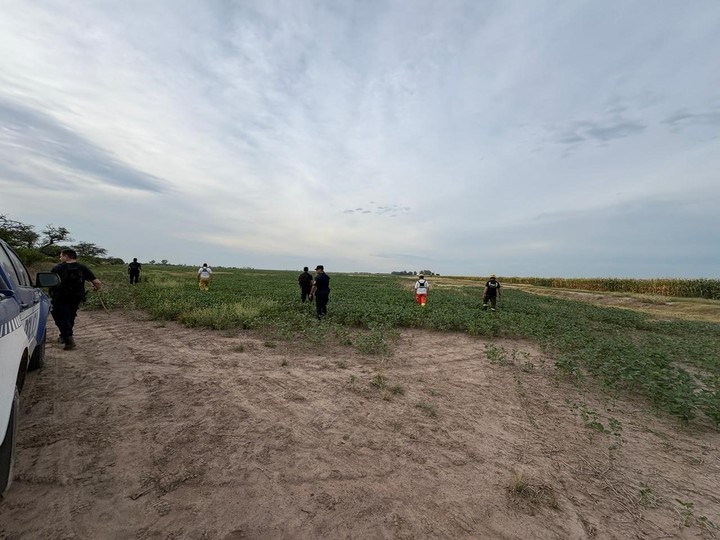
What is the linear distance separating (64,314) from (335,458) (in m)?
6.21

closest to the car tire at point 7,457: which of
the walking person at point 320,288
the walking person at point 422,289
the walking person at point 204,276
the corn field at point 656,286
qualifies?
the walking person at point 320,288

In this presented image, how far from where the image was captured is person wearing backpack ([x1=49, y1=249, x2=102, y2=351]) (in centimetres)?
672

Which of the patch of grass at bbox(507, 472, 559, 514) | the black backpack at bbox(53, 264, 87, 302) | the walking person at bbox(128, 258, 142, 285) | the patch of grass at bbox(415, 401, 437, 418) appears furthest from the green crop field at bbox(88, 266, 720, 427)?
the walking person at bbox(128, 258, 142, 285)

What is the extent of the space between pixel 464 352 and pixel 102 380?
734cm

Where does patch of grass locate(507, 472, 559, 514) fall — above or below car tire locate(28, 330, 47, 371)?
below

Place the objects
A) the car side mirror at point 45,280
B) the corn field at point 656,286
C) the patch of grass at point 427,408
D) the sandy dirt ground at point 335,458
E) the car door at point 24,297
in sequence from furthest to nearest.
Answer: the corn field at point 656,286 → the patch of grass at point 427,408 → the car side mirror at point 45,280 → the car door at point 24,297 → the sandy dirt ground at point 335,458

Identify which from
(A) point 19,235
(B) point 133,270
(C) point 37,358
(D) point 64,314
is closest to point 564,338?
(C) point 37,358

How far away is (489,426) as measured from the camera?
4934 millimetres

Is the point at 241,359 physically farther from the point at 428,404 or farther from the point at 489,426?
the point at 489,426

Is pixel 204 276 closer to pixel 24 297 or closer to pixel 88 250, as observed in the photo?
pixel 24 297

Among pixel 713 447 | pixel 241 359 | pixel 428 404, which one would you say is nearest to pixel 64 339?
pixel 241 359

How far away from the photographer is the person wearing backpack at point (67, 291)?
672 centimetres

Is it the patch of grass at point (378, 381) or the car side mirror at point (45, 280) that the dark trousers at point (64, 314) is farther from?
the patch of grass at point (378, 381)

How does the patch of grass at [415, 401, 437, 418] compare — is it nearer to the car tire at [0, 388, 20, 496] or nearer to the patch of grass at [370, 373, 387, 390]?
the patch of grass at [370, 373, 387, 390]
